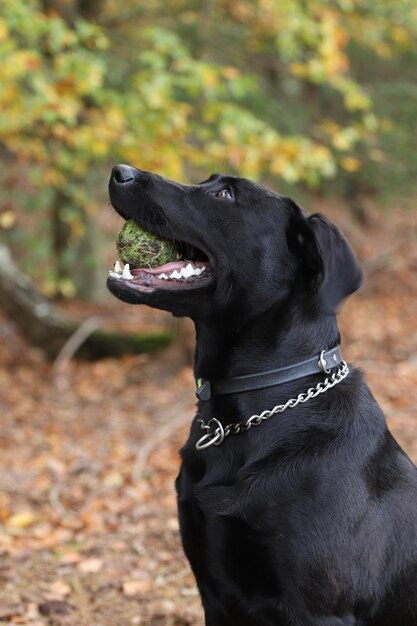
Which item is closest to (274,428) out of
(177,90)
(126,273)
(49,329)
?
(126,273)

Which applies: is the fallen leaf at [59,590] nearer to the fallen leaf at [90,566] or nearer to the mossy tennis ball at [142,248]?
the fallen leaf at [90,566]

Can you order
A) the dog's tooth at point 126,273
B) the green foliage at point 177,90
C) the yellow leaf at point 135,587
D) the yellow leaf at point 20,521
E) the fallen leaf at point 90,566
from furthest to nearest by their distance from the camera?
1. the green foliage at point 177,90
2. the yellow leaf at point 20,521
3. the fallen leaf at point 90,566
4. the yellow leaf at point 135,587
5. the dog's tooth at point 126,273

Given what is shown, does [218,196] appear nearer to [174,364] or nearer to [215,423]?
[215,423]

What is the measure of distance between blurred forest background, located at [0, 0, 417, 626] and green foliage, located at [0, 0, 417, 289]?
1.2 inches

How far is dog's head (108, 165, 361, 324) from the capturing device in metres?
2.93

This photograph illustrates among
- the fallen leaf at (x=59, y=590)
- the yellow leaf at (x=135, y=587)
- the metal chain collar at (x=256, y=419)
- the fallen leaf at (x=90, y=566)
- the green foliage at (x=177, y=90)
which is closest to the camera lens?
the metal chain collar at (x=256, y=419)

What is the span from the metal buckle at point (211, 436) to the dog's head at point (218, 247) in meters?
0.40

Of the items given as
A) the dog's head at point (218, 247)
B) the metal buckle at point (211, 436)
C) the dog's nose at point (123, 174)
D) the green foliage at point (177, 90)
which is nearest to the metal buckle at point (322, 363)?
the dog's head at point (218, 247)

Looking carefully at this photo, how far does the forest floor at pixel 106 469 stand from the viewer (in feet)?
13.2

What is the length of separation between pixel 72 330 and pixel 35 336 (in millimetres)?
508

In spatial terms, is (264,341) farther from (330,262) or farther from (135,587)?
(135,587)

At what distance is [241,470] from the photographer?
2762 mm

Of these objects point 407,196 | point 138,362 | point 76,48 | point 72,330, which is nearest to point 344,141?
point 76,48

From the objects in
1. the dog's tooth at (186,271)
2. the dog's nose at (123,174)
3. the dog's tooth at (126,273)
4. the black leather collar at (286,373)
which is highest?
the dog's nose at (123,174)
